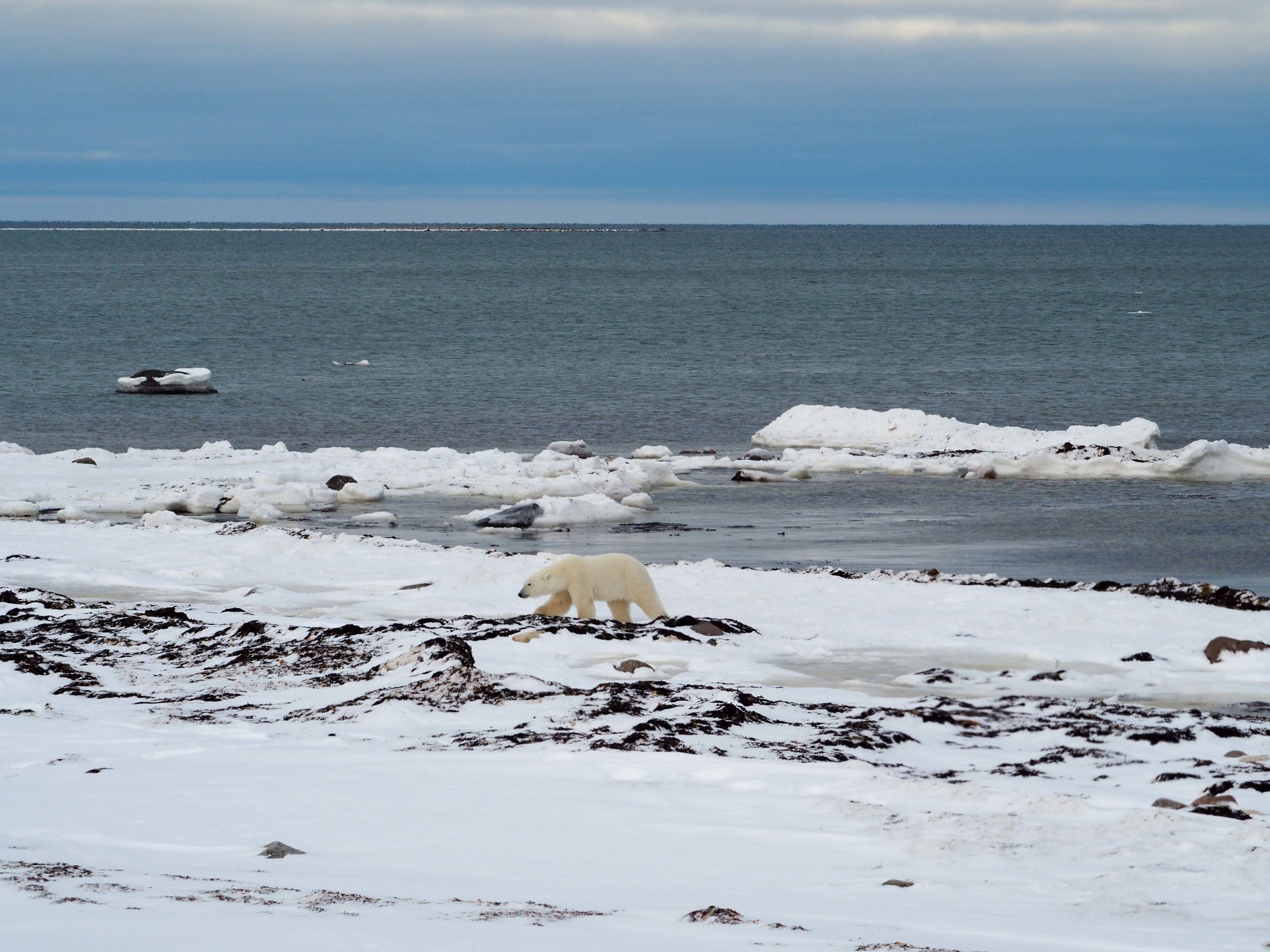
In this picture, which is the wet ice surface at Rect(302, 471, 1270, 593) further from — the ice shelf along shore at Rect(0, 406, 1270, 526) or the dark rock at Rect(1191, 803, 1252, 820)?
the dark rock at Rect(1191, 803, 1252, 820)

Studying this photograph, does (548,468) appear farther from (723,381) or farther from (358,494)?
(723,381)

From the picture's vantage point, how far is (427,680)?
10.8m

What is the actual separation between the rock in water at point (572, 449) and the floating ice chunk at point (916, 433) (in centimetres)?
548

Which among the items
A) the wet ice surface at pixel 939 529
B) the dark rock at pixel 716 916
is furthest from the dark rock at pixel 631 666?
the wet ice surface at pixel 939 529

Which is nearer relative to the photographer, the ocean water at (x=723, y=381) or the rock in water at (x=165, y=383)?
the ocean water at (x=723, y=381)

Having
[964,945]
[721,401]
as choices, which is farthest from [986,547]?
[721,401]

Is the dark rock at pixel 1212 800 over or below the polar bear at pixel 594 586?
over

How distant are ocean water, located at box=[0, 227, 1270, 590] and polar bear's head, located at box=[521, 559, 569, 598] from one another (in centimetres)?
679

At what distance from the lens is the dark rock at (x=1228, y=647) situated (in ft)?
41.4

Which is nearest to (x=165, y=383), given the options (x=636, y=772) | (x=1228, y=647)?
(x=1228, y=647)

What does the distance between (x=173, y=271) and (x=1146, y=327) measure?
100917 millimetres

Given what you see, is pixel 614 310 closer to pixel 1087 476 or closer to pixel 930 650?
pixel 1087 476

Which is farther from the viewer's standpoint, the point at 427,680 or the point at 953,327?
the point at 953,327

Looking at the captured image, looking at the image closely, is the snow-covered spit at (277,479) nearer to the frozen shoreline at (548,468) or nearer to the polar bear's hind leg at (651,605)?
the frozen shoreline at (548,468)
